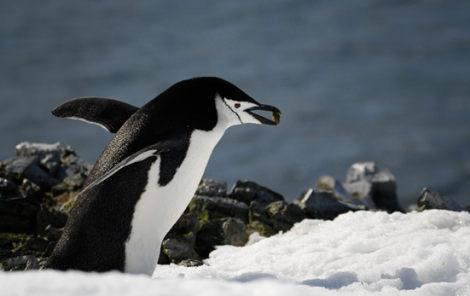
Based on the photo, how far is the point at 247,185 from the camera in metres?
4.65

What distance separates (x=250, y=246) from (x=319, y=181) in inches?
76.6

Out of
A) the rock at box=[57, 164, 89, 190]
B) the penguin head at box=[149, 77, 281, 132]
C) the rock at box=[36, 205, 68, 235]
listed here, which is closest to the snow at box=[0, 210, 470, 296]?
the penguin head at box=[149, 77, 281, 132]

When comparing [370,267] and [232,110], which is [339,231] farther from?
[232,110]

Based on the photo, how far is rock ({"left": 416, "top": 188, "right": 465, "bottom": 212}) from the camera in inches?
174

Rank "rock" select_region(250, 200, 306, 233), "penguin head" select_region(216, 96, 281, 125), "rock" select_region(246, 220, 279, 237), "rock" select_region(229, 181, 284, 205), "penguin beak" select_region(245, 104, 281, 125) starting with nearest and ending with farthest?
"penguin head" select_region(216, 96, 281, 125) < "penguin beak" select_region(245, 104, 281, 125) < "rock" select_region(246, 220, 279, 237) < "rock" select_region(250, 200, 306, 233) < "rock" select_region(229, 181, 284, 205)

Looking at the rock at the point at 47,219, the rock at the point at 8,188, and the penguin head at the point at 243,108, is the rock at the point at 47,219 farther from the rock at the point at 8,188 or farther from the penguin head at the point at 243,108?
the penguin head at the point at 243,108

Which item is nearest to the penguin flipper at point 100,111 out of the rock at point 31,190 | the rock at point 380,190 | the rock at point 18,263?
the rock at point 18,263

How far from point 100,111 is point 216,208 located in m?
1.26

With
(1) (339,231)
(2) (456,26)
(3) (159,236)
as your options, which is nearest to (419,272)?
(1) (339,231)

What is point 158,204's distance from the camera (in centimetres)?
290

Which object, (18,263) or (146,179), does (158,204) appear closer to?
(146,179)

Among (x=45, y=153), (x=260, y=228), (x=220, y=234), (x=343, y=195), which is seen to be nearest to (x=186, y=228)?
(x=220, y=234)

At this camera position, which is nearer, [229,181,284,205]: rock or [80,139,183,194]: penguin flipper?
[80,139,183,194]: penguin flipper

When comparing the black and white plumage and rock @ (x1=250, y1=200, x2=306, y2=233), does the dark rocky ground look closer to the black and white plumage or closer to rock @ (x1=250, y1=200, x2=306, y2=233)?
rock @ (x1=250, y1=200, x2=306, y2=233)
